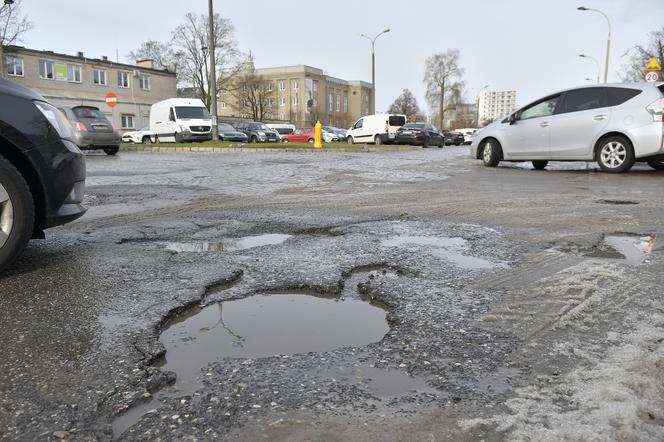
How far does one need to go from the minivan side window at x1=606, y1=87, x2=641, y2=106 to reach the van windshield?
76.7 feet

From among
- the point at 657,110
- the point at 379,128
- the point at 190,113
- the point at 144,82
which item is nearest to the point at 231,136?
the point at 190,113

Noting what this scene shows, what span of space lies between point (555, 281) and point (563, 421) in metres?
1.67

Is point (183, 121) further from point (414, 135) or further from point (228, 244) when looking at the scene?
point (228, 244)

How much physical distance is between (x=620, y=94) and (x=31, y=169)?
10092 mm

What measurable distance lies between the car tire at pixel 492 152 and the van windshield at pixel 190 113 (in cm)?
2037

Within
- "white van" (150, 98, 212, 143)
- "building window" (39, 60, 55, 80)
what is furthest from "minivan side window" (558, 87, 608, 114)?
"building window" (39, 60, 55, 80)

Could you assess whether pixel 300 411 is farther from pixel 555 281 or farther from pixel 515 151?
pixel 515 151

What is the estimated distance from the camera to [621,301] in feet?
9.30

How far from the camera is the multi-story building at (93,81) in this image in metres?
42.9

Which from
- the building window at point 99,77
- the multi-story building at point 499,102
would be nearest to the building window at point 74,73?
the building window at point 99,77

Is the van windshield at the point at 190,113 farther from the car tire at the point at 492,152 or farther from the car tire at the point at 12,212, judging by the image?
the car tire at the point at 12,212

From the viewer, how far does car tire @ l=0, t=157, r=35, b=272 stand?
127 inches

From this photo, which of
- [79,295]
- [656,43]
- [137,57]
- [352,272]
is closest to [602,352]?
[352,272]

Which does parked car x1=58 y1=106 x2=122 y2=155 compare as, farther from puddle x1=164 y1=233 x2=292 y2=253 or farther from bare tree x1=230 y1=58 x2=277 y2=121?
bare tree x1=230 y1=58 x2=277 y2=121
